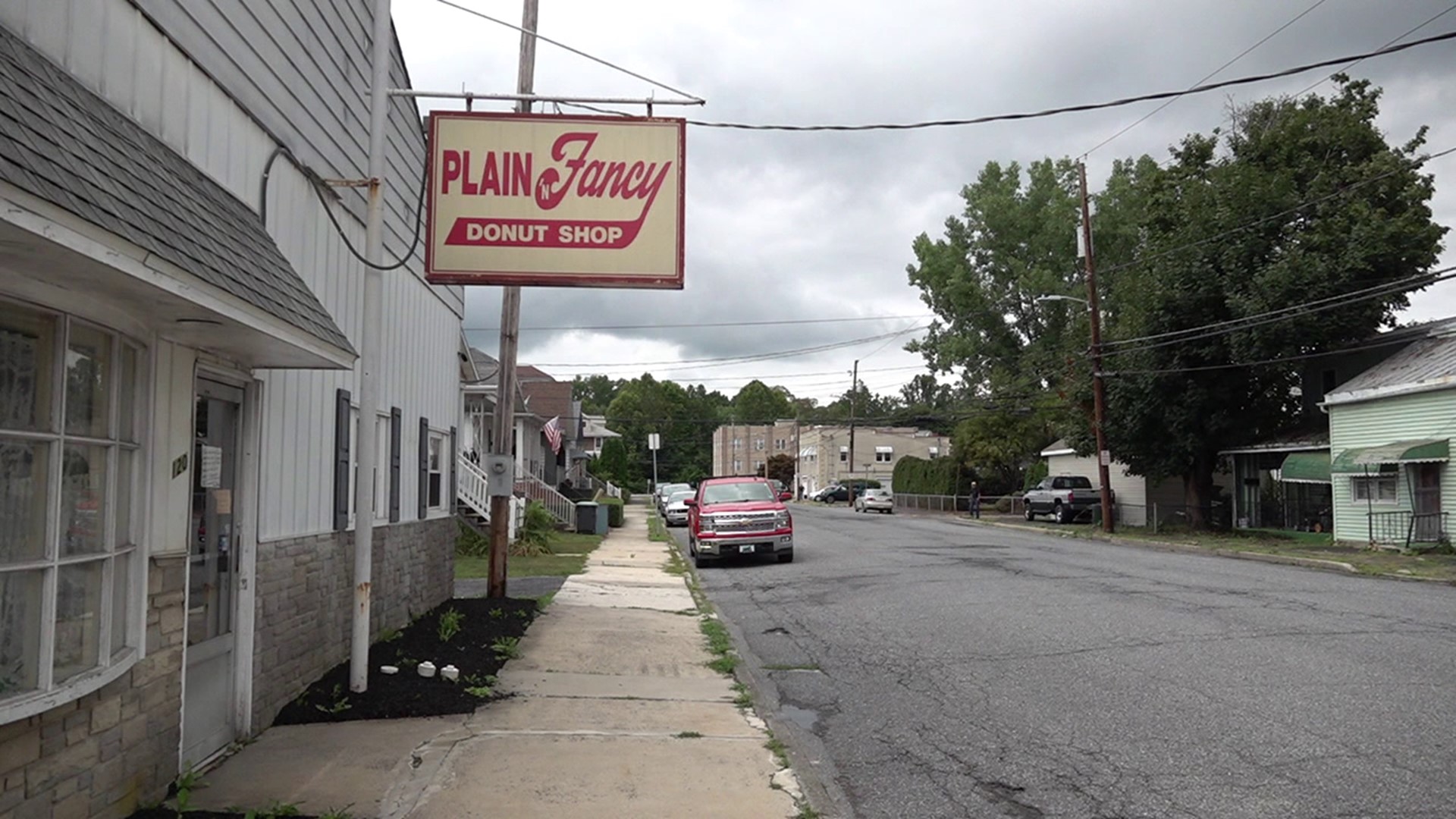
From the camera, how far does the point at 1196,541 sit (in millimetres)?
30391

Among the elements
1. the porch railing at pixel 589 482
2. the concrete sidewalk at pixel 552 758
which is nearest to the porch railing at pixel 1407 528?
the concrete sidewalk at pixel 552 758

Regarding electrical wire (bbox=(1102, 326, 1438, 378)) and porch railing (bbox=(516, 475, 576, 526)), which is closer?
electrical wire (bbox=(1102, 326, 1438, 378))

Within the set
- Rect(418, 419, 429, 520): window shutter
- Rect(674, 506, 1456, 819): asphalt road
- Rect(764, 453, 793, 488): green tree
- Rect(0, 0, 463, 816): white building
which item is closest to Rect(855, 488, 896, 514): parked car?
Rect(674, 506, 1456, 819): asphalt road

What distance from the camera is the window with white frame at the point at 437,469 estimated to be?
1319 centimetres

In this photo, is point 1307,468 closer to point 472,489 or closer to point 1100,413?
point 1100,413

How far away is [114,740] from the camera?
5.19 meters

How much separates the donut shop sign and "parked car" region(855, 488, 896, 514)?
169ft

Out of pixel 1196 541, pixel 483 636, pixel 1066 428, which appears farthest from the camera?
pixel 1066 428

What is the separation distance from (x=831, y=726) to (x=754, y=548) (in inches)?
556

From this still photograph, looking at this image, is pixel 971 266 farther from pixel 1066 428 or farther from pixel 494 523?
pixel 494 523

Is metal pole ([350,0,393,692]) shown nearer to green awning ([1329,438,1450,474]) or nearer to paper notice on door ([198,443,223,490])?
paper notice on door ([198,443,223,490])

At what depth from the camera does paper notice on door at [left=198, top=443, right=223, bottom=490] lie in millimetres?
6375

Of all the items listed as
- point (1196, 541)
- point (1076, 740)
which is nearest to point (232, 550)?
point (1076, 740)

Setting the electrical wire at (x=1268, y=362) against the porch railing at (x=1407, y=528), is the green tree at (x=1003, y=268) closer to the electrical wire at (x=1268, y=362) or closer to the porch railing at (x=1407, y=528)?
the electrical wire at (x=1268, y=362)
